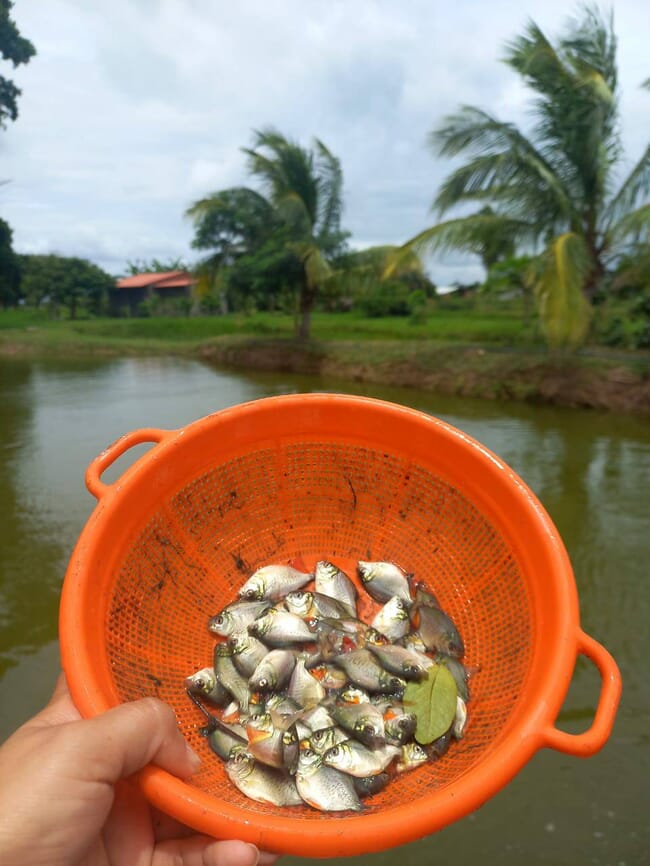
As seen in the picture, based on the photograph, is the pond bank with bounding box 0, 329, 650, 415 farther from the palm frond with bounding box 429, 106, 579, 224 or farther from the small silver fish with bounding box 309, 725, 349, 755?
the small silver fish with bounding box 309, 725, 349, 755

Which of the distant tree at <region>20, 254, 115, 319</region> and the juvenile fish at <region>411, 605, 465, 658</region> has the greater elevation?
the distant tree at <region>20, 254, 115, 319</region>

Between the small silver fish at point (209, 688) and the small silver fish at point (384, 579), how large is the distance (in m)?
0.57

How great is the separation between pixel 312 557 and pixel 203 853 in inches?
42.0

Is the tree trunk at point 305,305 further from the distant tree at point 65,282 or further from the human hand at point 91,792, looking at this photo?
the distant tree at point 65,282

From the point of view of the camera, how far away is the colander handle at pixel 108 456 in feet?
4.97

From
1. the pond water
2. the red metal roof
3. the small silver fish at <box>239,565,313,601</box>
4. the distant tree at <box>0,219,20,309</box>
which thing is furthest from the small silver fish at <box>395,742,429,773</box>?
the red metal roof

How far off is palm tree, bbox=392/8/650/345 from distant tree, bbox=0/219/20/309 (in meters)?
14.7

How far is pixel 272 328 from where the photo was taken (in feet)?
60.7

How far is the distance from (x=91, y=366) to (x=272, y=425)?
15.2 meters

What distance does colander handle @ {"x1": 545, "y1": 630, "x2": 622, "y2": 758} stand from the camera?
110cm

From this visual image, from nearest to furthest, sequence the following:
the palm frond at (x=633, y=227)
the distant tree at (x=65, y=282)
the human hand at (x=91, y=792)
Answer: the human hand at (x=91, y=792) → the palm frond at (x=633, y=227) → the distant tree at (x=65, y=282)

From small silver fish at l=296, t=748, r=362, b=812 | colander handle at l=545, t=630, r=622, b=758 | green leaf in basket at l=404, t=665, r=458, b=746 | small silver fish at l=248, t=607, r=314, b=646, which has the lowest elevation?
small silver fish at l=296, t=748, r=362, b=812

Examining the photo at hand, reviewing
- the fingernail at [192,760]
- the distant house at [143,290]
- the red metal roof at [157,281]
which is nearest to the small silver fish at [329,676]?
the fingernail at [192,760]

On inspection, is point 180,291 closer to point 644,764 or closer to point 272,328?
point 272,328
